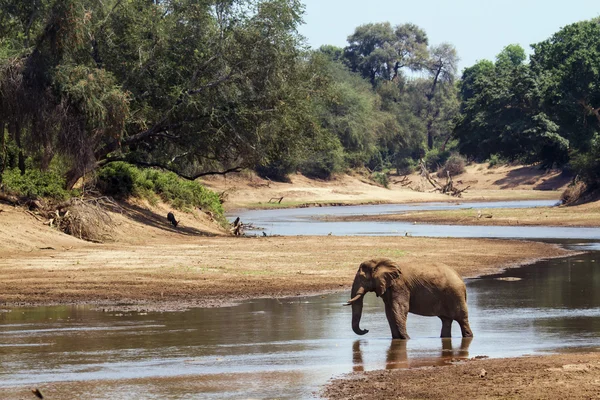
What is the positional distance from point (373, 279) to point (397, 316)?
2.20 feet

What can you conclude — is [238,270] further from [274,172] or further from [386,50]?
[386,50]

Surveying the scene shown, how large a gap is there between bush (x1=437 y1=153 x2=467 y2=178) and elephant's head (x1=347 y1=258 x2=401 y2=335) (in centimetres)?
9432

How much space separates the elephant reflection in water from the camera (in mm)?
12016

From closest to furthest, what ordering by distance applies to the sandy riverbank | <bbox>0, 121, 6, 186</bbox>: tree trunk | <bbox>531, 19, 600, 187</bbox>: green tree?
the sandy riverbank, <bbox>0, 121, 6, 186</bbox>: tree trunk, <bbox>531, 19, 600, 187</bbox>: green tree

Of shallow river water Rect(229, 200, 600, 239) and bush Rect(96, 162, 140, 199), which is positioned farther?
shallow river water Rect(229, 200, 600, 239)

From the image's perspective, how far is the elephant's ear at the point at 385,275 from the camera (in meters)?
14.0

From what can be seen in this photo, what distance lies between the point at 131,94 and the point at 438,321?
20.7 meters

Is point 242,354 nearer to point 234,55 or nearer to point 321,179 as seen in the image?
point 234,55

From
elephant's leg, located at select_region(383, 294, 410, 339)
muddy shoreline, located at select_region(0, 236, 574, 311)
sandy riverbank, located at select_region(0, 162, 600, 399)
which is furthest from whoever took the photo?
muddy shoreline, located at select_region(0, 236, 574, 311)

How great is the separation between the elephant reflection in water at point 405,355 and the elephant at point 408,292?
324 mm

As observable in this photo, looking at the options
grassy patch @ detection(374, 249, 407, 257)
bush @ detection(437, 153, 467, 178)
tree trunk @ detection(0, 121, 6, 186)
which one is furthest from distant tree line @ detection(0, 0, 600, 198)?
bush @ detection(437, 153, 467, 178)

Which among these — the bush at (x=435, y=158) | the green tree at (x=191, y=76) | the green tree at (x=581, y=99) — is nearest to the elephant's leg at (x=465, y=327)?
the green tree at (x=191, y=76)

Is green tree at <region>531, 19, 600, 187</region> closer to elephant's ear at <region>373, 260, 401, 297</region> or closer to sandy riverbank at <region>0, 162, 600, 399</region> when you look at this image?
sandy riverbank at <region>0, 162, 600, 399</region>

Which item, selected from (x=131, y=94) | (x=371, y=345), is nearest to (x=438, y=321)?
(x=371, y=345)
